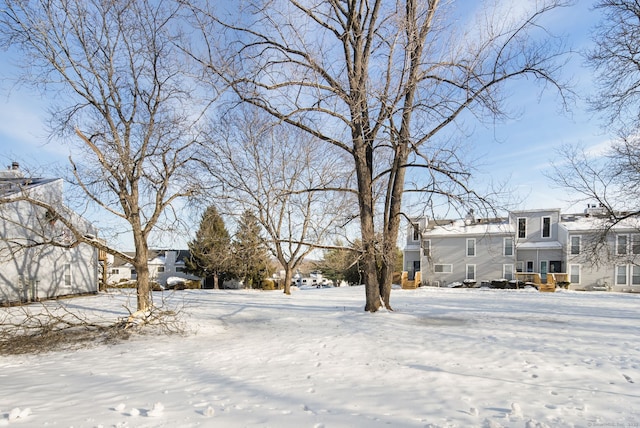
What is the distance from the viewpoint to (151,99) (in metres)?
9.71

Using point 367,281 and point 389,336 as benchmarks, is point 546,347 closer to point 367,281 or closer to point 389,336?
point 389,336

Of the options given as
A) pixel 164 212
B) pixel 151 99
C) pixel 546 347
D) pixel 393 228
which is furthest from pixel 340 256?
pixel 546 347

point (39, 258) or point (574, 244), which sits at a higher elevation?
point (574, 244)

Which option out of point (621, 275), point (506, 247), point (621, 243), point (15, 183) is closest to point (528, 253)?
point (506, 247)

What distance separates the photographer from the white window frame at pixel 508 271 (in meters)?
27.6

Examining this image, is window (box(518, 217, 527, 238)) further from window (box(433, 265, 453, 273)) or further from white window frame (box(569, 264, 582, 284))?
window (box(433, 265, 453, 273))

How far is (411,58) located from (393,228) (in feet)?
14.9

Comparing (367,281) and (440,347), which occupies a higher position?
(367,281)

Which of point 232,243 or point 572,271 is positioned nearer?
point 232,243

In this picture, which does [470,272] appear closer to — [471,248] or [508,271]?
[471,248]

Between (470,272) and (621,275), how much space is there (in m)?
9.73

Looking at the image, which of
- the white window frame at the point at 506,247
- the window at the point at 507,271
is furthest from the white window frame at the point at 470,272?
the white window frame at the point at 506,247

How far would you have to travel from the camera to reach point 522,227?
2881 cm

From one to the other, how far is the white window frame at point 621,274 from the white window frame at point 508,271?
21.2 feet
